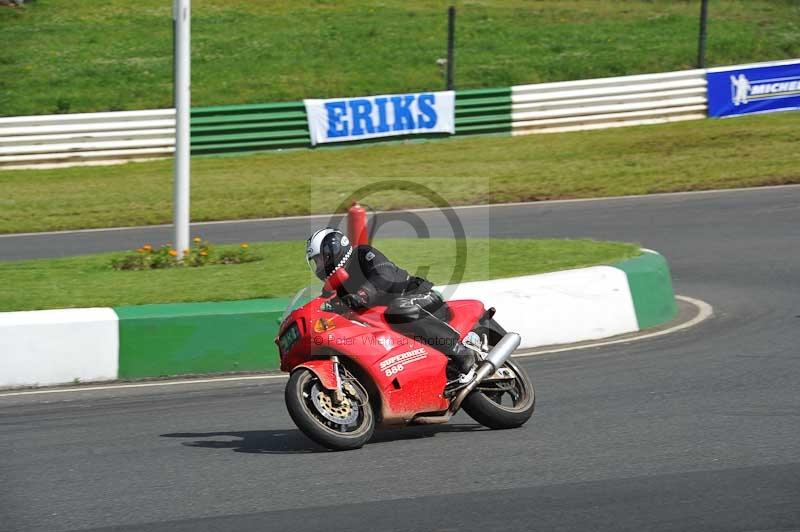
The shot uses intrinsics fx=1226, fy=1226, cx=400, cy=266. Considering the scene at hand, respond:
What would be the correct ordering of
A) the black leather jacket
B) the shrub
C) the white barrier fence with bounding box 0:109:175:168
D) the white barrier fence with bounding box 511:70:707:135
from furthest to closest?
the white barrier fence with bounding box 511:70:707:135 → the white barrier fence with bounding box 0:109:175:168 → the shrub → the black leather jacket

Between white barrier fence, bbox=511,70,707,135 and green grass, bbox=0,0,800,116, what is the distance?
15.7 ft

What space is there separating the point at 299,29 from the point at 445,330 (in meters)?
28.0

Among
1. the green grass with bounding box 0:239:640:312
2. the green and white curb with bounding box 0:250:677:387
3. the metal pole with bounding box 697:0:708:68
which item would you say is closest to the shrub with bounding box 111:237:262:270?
the green grass with bounding box 0:239:640:312

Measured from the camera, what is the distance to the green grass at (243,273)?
1081 cm

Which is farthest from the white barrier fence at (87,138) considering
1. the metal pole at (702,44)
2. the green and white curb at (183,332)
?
the green and white curb at (183,332)

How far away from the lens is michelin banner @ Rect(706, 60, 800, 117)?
86.8 ft

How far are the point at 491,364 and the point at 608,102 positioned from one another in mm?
19642

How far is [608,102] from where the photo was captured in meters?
26.4

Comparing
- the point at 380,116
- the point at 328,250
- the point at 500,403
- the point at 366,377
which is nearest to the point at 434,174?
the point at 380,116

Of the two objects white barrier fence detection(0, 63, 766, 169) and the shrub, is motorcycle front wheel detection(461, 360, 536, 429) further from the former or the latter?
A: white barrier fence detection(0, 63, 766, 169)

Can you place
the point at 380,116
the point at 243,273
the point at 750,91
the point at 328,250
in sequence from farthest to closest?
the point at 750,91, the point at 380,116, the point at 243,273, the point at 328,250

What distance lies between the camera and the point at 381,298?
735 cm

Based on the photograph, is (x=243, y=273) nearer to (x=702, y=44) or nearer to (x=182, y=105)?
(x=182, y=105)

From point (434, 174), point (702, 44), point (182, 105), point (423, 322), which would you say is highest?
point (702, 44)
